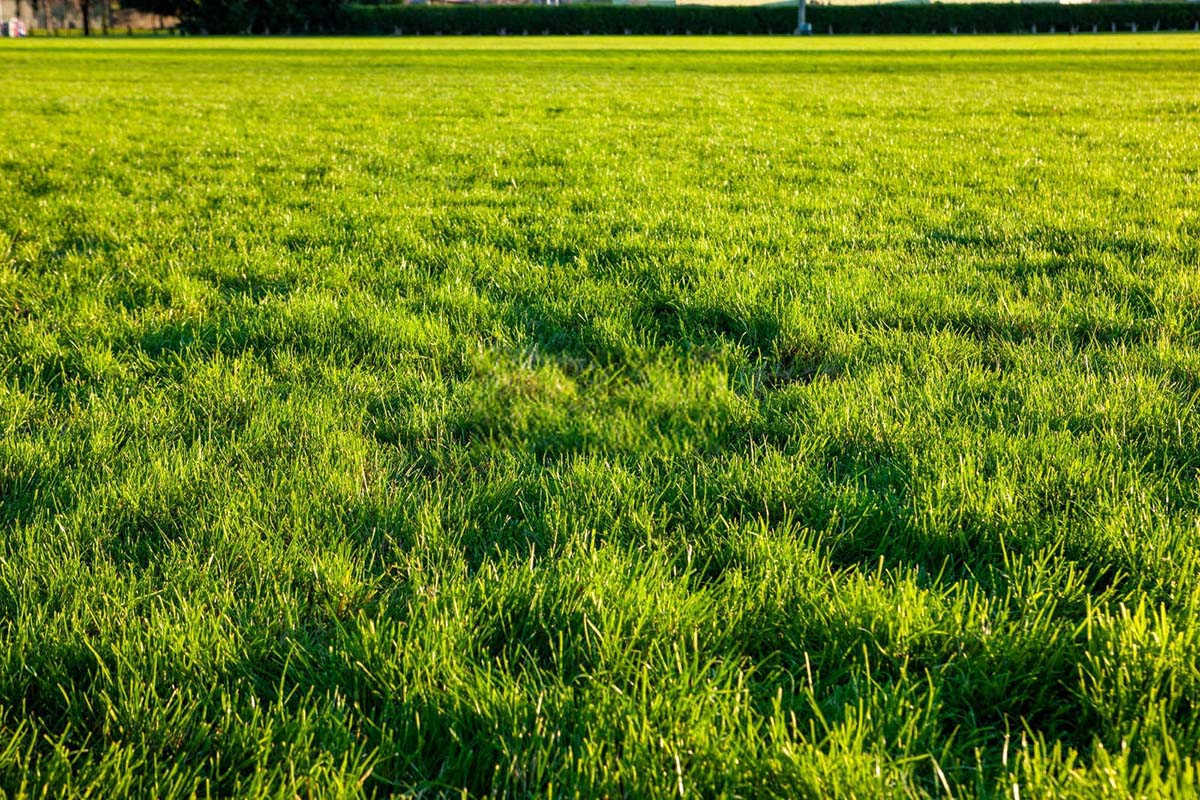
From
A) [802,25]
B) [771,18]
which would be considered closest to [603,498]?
[802,25]

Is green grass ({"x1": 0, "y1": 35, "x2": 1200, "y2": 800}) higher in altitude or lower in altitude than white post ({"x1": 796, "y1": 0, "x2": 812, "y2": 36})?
lower

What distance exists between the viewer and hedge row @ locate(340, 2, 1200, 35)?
65.7 m

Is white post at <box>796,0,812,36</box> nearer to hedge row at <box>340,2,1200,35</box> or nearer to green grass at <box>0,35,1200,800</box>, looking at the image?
hedge row at <box>340,2,1200,35</box>

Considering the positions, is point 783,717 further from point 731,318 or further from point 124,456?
point 731,318

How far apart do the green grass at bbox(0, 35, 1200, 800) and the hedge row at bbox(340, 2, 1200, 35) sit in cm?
6615

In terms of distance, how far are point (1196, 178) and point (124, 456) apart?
357 inches

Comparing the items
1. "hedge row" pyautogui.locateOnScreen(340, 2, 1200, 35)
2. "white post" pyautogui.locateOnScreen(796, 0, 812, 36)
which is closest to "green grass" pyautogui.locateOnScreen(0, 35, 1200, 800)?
"white post" pyautogui.locateOnScreen(796, 0, 812, 36)

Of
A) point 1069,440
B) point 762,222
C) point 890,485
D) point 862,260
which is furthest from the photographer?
point 762,222

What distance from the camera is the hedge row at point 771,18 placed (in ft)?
216

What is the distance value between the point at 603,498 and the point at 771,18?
240 ft

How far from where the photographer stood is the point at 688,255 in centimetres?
566

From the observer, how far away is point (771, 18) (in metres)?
68.0

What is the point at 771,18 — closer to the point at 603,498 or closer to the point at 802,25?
the point at 802,25

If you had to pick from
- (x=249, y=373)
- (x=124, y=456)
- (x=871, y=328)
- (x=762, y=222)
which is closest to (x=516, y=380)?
(x=249, y=373)
